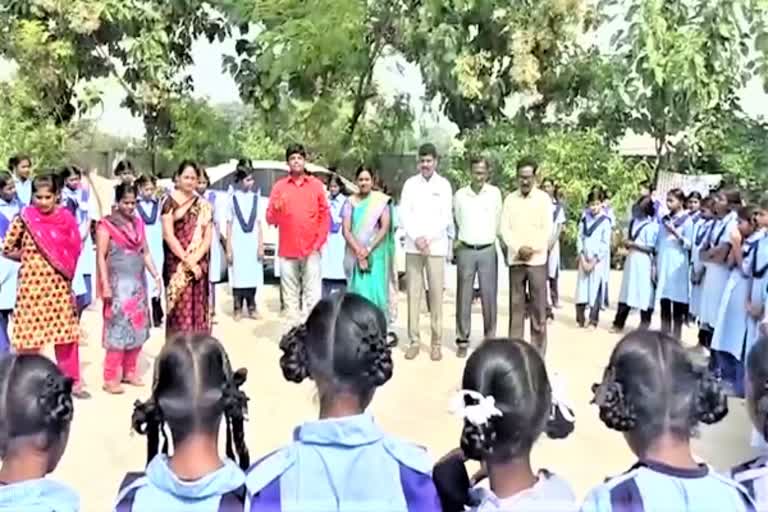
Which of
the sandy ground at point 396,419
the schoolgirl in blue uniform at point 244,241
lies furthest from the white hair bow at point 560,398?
the schoolgirl in blue uniform at point 244,241

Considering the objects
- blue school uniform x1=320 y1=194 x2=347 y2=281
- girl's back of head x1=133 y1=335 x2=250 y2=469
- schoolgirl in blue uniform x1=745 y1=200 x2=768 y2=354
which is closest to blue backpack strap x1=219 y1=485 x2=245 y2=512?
girl's back of head x1=133 y1=335 x2=250 y2=469

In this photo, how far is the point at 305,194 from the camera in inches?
320

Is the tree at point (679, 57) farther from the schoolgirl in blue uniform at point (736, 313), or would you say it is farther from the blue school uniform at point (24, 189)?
the blue school uniform at point (24, 189)

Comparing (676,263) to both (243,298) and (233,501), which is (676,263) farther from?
(233,501)

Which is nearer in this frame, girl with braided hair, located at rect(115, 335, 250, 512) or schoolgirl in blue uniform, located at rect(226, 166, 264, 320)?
girl with braided hair, located at rect(115, 335, 250, 512)

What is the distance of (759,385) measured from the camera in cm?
246

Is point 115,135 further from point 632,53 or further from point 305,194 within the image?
point 305,194

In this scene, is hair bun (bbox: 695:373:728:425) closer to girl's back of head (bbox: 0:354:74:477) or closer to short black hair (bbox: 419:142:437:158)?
girl's back of head (bbox: 0:354:74:477)

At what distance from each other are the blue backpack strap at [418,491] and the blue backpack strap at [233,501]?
0.33 metres

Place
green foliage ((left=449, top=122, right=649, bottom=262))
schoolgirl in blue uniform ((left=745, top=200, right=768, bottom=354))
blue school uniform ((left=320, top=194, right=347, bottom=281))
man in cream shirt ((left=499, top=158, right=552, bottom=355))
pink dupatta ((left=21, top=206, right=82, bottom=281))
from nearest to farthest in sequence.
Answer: pink dupatta ((left=21, top=206, right=82, bottom=281)) → schoolgirl in blue uniform ((left=745, top=200, right=768, bottom=354)) → man in cream shirt ((left=499, top=158, right=552, bottom=355)) → blue school uniform ((left=320, top=194, right=347, bottom=281)) → green foliage ((left=449, top=122, right=649, bottom=262))

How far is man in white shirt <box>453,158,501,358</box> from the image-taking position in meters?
7.94

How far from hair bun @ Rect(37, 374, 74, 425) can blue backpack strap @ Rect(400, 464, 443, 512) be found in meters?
0.72

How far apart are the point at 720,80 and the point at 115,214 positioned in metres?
11.5

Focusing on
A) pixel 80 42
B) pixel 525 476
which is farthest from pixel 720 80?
pixel 525 476
